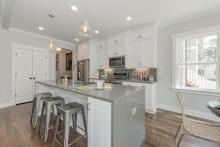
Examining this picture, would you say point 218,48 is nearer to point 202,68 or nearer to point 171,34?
point 202,68

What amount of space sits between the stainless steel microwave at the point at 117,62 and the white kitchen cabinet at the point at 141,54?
0.70 feet

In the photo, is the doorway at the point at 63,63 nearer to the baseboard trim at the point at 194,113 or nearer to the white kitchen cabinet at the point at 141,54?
the white kitchen cabinet at the point at 141,54

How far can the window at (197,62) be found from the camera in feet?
10.4

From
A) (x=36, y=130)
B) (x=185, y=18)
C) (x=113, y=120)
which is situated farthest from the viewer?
(x=185, y=18)

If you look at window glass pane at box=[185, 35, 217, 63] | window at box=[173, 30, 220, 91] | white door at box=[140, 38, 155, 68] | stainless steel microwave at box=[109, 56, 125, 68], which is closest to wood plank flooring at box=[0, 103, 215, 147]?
window at box=[173, 30, 220, 91]

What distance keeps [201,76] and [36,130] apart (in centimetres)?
434

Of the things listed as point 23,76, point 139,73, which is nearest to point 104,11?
point 139,73

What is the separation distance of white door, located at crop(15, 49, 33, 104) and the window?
5.20 meters

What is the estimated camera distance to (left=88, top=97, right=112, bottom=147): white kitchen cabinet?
143cm

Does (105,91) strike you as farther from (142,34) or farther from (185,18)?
(185,18)

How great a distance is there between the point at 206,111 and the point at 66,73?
737 centimetres

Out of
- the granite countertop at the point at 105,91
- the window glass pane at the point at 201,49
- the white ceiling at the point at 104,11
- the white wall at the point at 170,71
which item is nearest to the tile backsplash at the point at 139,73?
the white wall at the point at 170,71

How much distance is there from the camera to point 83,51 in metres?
6.00

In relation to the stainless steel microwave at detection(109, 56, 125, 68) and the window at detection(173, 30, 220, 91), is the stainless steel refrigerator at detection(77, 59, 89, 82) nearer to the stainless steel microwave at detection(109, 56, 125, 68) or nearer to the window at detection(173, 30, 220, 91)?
the stainless steel microwave at detection(109, 56, 125, 68)
